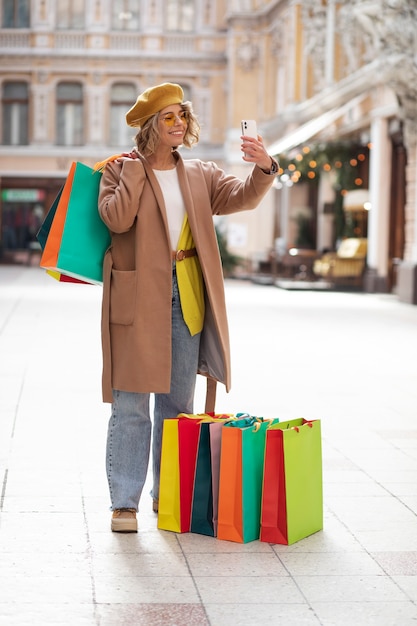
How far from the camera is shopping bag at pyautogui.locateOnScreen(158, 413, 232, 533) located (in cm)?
485

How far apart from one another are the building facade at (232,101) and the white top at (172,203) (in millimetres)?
19373

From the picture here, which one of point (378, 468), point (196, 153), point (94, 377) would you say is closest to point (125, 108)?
point (196, 153)

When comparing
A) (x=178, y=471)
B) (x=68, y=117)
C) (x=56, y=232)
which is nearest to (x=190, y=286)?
(x=56, y=232)

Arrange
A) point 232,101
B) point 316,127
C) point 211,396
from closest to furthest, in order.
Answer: point 211,396
point 316,127
point 232,101

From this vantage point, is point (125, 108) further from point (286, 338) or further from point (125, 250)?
point (125, 250)

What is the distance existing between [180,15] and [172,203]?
3719cm

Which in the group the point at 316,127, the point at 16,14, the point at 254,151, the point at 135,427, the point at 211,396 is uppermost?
the point at 16,14

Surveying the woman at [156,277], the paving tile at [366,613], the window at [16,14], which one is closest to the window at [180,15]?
the window at [16,14]

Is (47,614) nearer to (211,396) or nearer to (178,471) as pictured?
(178,471)

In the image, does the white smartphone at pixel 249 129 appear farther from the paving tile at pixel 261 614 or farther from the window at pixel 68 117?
the window at pixel 68 117

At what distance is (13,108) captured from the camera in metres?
40.9

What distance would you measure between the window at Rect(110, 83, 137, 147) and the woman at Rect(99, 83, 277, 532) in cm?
3622

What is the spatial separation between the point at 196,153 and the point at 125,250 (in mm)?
35464

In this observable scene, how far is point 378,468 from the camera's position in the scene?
6.27 m
